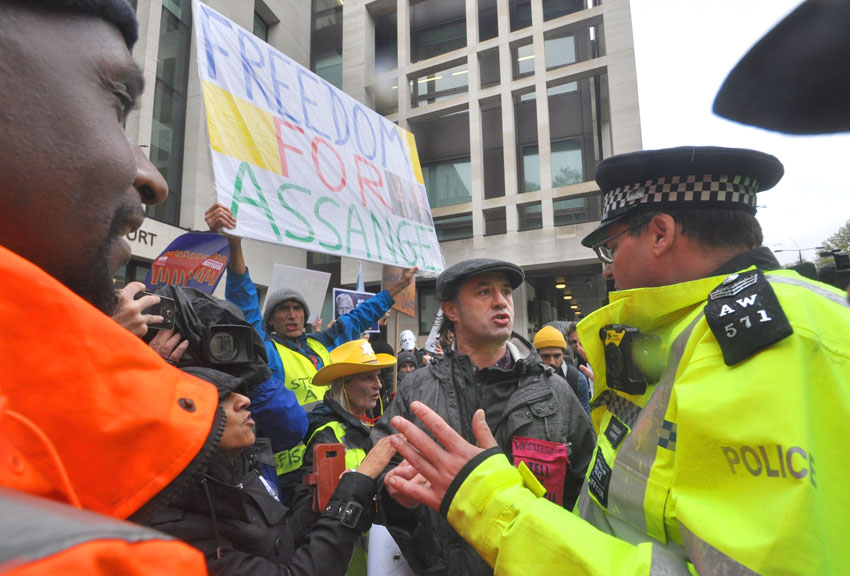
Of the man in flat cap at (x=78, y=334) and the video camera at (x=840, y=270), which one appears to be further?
the video camera at (x=840, y=270)

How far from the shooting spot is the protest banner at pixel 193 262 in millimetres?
3535

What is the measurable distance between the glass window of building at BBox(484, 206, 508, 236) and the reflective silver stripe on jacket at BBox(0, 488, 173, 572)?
16310mm

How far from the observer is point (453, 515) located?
4.35 feet

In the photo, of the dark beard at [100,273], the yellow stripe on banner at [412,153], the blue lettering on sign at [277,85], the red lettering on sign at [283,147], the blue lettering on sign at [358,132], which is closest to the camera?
the dark beard at [100,273]

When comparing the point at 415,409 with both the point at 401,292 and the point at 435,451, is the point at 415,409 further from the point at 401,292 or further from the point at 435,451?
the point at 401,292

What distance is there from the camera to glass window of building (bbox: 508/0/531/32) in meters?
17.0

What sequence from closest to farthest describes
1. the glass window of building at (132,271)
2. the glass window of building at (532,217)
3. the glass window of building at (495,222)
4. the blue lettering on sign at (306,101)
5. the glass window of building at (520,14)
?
the blue lettering on sign at (306,101)
the glass window of building at (132,271)
the glass window of building at (532,217)
the glass window of building at (495,222)
the glass window of building at (520,14)

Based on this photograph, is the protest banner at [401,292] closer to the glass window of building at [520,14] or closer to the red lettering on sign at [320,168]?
the red lettering on sign at [320,168]

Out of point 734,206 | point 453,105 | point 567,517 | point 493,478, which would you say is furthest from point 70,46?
point 453,105

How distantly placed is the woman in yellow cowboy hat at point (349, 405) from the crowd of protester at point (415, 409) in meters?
0.49

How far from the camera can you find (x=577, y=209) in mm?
15578

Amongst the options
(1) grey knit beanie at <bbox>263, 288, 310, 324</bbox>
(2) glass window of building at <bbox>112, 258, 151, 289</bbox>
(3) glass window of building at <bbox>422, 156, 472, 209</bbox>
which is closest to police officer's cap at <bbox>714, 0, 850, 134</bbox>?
(1) grey knit beanie at <bbox>263, 288, 310, 324</bbox>

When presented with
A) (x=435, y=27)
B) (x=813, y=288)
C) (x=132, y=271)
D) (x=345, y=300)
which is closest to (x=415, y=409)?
(x=813, y=288)

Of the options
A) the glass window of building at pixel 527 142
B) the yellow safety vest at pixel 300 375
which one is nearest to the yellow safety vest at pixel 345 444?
the yellow safety vest at pixel 300 375
